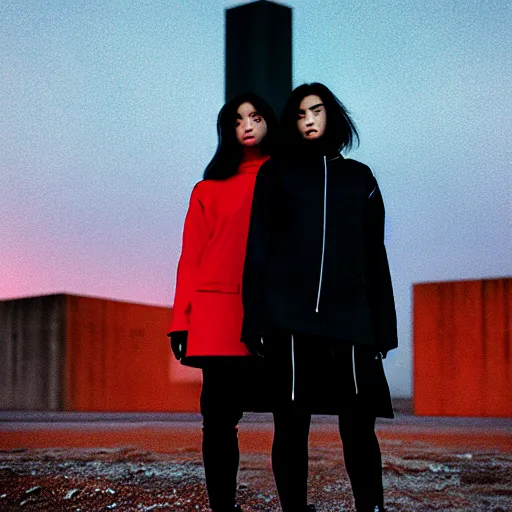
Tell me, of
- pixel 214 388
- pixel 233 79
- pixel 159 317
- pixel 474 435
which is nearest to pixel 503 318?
pixel 474 435

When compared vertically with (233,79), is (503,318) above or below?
below

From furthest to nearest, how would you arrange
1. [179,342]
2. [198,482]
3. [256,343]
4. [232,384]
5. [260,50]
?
[260,50]
[198,482]
[179,342]
[232,384]
[256,343]

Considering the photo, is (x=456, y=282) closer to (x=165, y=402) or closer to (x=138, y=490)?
(x=165, y=402)

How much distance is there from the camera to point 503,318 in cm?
1434

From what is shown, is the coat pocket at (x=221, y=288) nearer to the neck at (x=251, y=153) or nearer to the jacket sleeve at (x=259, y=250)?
→ the jacket sleeve at (x=259, y=250)

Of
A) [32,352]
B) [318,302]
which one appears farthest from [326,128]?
[32,352]

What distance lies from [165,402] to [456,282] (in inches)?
335

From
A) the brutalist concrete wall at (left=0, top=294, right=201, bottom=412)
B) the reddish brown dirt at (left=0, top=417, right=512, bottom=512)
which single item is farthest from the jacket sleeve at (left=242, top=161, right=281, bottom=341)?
the brutalist concrete wall at (left=0, top=294, right=201, bottom=412)

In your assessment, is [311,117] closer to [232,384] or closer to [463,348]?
[232,384]

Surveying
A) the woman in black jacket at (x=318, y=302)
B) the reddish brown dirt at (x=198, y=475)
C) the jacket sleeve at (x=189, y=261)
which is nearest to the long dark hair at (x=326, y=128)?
the woman in black jacket at (x=318, y=302)

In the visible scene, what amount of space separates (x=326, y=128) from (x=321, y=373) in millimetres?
807

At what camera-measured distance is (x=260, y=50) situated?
2122cm

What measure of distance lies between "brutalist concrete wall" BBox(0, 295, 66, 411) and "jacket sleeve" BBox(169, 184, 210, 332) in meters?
16.6

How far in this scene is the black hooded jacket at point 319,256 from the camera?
279 cm
